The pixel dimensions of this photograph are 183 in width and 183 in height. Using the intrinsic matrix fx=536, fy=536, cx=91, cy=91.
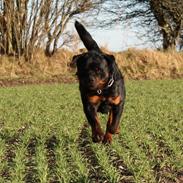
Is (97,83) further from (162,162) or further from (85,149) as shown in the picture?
(162,162)

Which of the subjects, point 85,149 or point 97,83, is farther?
point 85,149

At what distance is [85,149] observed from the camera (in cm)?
748

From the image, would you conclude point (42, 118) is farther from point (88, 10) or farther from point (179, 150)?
point (88, 10)

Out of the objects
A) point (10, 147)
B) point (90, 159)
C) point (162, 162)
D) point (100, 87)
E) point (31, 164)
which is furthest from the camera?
point (10, 147)

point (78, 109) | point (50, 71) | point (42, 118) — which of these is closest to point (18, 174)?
point (42, 118)

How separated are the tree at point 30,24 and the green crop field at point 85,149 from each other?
15.2m

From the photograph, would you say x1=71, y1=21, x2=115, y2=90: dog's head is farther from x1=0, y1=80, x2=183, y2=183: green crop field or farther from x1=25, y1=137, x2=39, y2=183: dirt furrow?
x1=25, y1=137, x2=39, y2=183: dirt furrow

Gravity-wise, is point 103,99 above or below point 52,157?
above

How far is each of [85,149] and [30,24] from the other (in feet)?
66.7

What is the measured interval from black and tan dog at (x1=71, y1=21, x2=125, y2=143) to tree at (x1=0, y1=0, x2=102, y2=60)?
19511 millimetres

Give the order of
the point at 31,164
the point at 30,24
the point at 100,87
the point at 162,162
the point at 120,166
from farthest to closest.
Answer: the point at 30,24
the point at 100,87
the point at 31,164
the point at 162,162
the point at 120,166

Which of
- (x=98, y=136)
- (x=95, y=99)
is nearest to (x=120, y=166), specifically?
(x=98, y=136)

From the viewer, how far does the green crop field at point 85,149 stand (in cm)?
594

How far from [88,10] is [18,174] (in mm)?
23311
